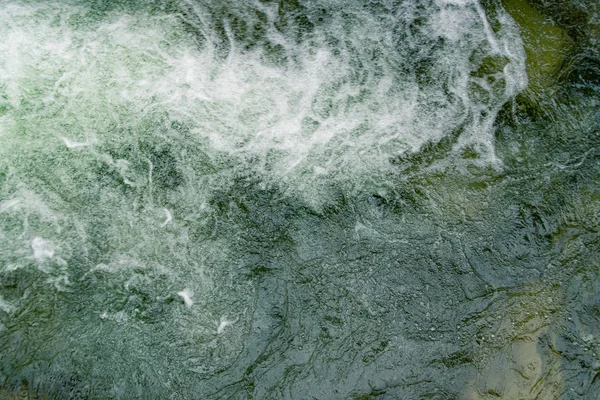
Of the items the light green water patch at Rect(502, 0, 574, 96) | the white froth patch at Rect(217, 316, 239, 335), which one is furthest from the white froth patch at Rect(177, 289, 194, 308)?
the light green water patch at Rect(502, 0, 574, 96)

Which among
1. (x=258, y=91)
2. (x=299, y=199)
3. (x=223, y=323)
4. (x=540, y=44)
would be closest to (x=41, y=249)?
(x=223, y=323)

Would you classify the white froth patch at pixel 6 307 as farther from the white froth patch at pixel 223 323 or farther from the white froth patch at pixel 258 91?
the white froth patch at pixel 223 323

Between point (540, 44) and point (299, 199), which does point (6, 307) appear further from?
point (540, 44)

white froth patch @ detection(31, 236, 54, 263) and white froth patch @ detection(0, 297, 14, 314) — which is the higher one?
white froth patch @ detection(31, 236, 54, 263)

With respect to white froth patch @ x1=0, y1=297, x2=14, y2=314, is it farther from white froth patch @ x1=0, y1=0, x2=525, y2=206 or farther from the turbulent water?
white froth patch @ x1=0, y1=0, x2=525, y2=206

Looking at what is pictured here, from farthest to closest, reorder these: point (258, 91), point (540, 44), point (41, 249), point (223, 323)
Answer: point (540, 44), point (258, 91), point (41, 249), point (223, 323)

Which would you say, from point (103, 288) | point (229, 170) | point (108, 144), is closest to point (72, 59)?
point (108, 144)
